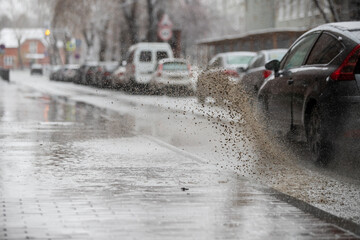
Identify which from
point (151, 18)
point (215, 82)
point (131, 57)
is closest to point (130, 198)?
point (215, 82)

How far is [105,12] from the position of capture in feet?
212

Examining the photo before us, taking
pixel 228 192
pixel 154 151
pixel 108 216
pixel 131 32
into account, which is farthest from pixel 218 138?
pixel 131 32

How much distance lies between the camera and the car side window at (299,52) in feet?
37.5

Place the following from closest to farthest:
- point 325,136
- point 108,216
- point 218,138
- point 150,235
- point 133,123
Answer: point 150,235 < point 108,216 < point 325,136 < point 218,138 < point 133,123

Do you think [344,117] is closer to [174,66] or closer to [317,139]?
[317,139]

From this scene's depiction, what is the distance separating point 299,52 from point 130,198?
4594mm

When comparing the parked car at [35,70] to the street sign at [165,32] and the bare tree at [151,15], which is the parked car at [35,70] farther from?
the street sign at [165,32]

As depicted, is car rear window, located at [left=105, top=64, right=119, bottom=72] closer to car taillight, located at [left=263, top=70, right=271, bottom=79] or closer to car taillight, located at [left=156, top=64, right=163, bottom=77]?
car taillight, located at [left=156, top=64, right=163, bottom=77]

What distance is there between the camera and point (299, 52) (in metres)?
11.8

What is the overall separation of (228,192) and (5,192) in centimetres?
205

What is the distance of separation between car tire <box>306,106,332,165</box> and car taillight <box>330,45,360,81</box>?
528mm

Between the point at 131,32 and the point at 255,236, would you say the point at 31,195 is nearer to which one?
the point at 255,236

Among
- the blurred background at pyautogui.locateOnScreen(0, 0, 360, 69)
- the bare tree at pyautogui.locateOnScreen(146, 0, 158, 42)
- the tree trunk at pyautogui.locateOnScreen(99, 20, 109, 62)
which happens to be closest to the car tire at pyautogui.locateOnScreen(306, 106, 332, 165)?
the blurred background at pyautogui.locateOnScreen(0, 0, 360, 69)

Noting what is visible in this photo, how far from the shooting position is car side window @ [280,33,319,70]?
11.4 meters
